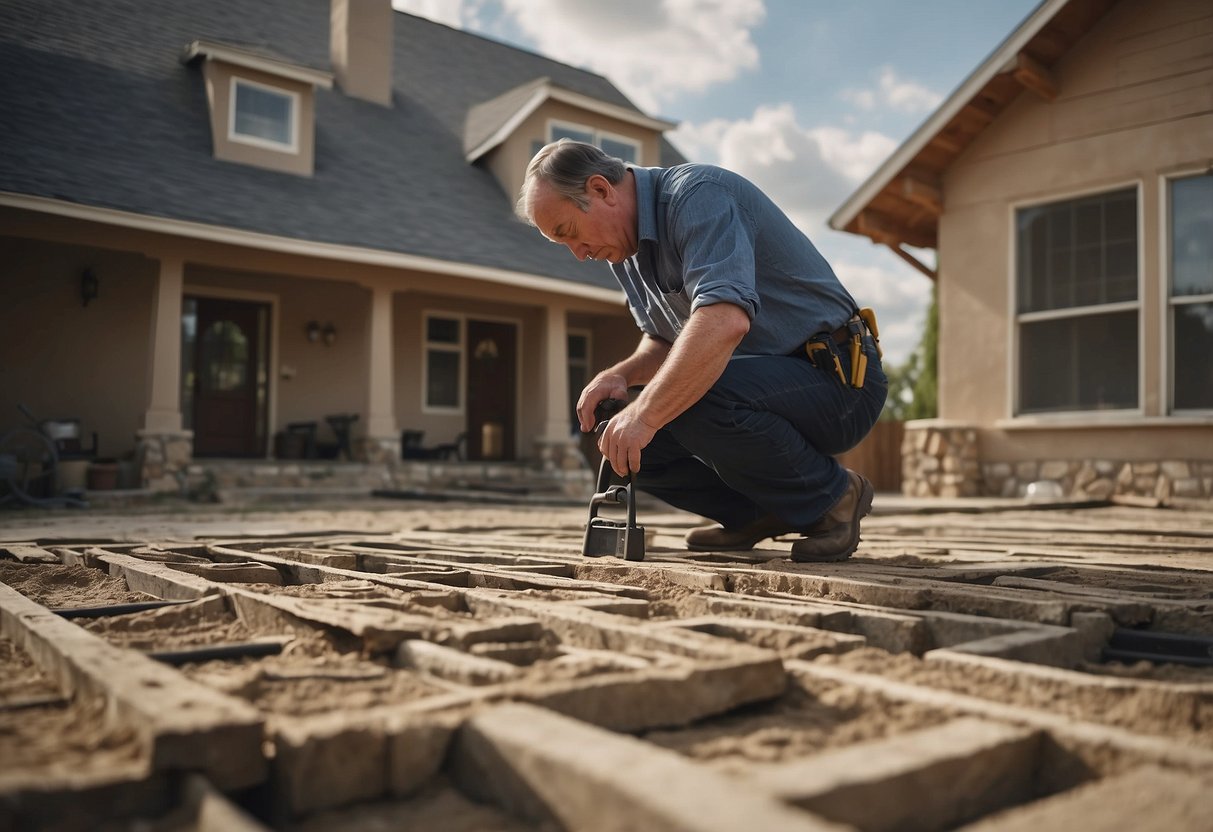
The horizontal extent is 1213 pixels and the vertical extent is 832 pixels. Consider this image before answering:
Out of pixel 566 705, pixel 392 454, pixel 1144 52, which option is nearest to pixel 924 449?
pixel 1144 52

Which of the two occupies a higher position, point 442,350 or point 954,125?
point 954,125

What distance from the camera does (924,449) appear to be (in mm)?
9461

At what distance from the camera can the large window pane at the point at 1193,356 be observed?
308 inches

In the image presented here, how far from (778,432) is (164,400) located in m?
9.09

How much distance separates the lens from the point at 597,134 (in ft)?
47.0

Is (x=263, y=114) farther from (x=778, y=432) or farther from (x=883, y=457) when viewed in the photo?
(x=778, y=432)

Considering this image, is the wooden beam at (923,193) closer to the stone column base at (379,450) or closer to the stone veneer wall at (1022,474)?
the stone veneer wall at (1022,474)

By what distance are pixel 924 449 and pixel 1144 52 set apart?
3.89 meters

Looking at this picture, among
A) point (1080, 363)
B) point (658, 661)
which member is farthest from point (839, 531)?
point (1080, 363)

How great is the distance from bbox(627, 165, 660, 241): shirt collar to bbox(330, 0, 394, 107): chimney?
498 inches

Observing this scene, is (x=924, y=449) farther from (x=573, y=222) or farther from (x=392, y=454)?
(x=573, y=222)

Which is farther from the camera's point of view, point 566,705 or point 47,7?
point 47,7

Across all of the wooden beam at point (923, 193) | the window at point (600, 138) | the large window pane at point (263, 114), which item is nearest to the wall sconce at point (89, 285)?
the large window pane at point (263, 114)

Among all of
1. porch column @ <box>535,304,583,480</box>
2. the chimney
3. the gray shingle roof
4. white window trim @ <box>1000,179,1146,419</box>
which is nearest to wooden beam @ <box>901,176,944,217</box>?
white window trim @ <box>1000,179,1146,419</box>
